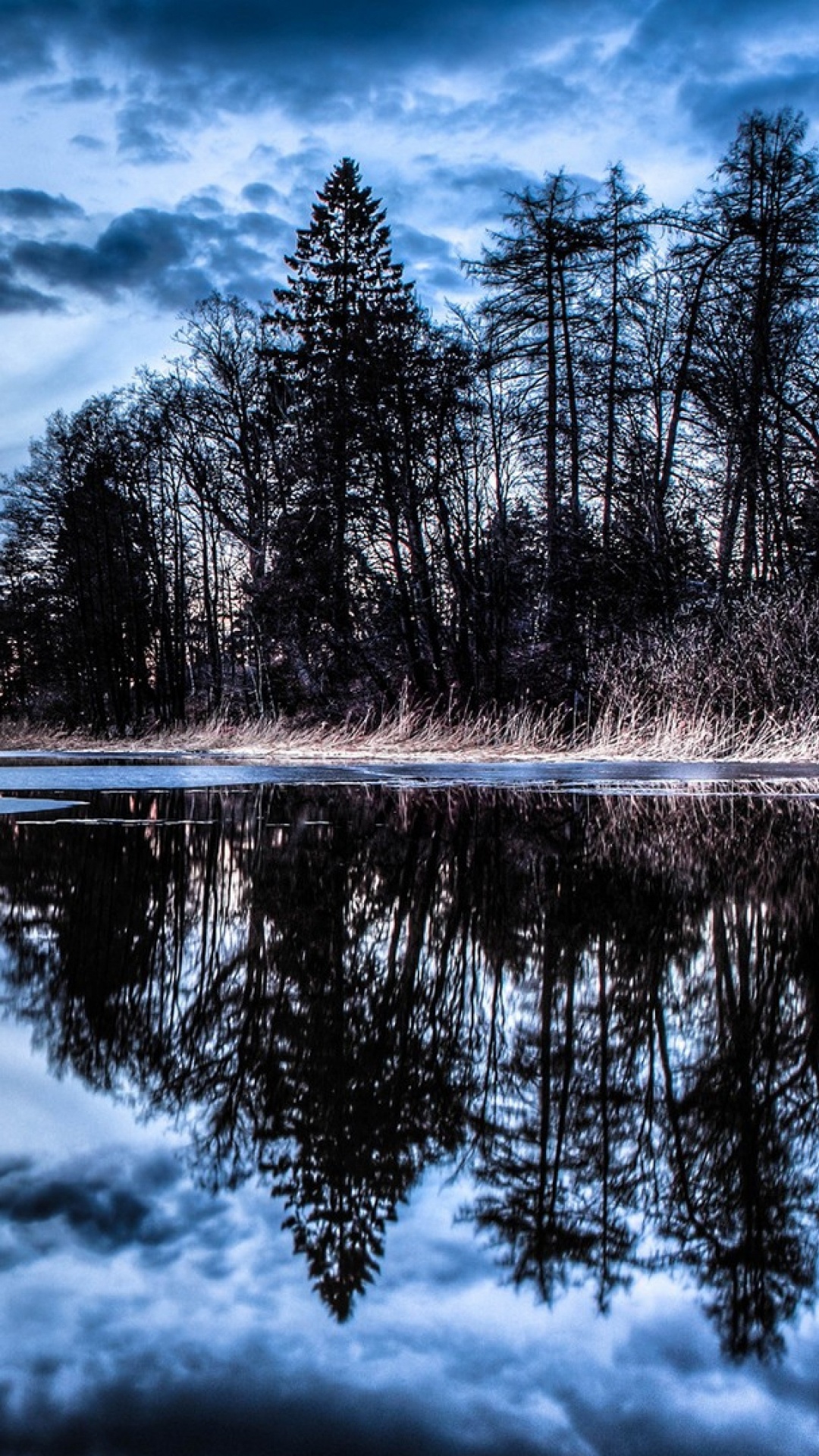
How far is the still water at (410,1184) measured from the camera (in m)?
1.20

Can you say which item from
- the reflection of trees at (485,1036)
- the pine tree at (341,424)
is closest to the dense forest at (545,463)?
the pine tree at (341,424)

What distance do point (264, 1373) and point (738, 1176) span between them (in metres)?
0.87

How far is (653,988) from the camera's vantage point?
124 inches

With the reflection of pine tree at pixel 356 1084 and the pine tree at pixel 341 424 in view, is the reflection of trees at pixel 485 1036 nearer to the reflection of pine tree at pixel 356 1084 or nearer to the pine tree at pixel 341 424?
the reflection of pine tree at pixel 356 1084

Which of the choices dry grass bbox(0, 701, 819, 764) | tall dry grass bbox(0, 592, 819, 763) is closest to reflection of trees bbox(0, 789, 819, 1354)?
dry grass bbox(0, 701, 819, 764)

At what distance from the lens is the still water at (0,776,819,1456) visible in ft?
3.94

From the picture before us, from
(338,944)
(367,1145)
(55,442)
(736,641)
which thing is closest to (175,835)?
(338,944)

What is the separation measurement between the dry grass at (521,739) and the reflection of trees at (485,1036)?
11956 millimetres

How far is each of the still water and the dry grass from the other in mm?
13787

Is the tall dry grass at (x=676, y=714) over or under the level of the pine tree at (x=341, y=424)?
under

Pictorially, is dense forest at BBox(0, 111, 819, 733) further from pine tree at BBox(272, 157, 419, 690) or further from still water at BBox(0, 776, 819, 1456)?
still water at BBox(0, 776, 819, 1456)

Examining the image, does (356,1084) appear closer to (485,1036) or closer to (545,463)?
(485,1036)

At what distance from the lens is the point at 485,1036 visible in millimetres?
2691

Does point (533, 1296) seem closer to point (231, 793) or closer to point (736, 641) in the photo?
point (231, 793)
